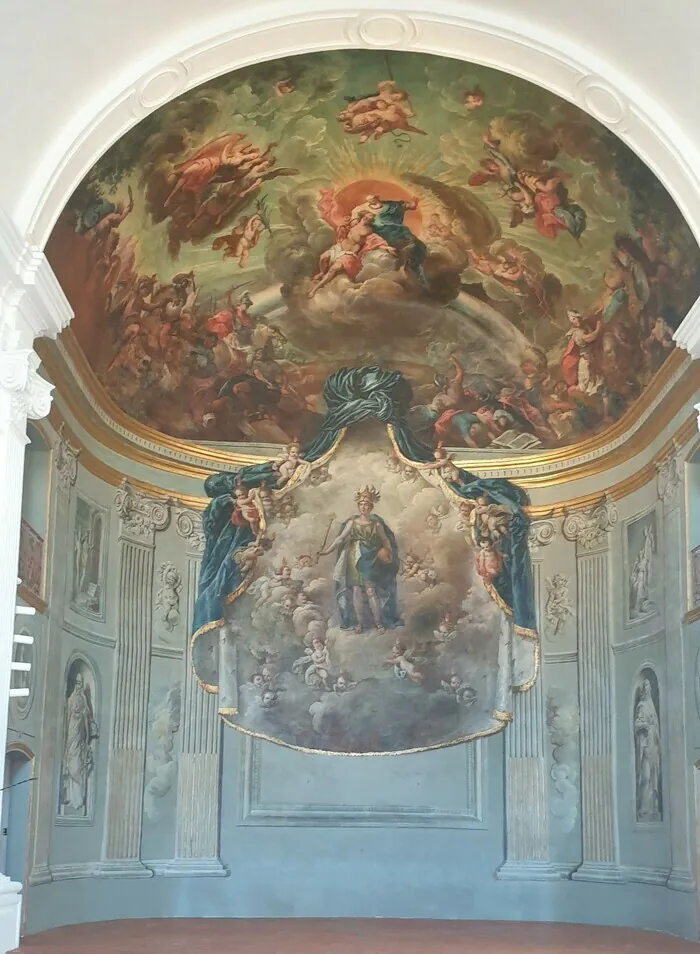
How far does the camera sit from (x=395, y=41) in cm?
1410

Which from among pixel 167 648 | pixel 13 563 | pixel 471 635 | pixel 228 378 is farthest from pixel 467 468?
pixel 13 563

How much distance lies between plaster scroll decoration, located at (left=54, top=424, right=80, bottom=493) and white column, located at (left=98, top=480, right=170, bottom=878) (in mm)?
1543

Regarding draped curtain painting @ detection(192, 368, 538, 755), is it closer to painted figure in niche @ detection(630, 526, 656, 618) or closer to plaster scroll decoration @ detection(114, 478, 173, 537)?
plaster scroll decoration @ detection(114, 478, 173, 537)

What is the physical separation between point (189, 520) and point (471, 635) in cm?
460

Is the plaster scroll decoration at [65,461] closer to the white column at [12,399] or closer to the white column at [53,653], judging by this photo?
the white column at [53,653]

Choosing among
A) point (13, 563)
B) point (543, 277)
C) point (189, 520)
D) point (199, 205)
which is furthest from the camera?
Result: point (189, 520)

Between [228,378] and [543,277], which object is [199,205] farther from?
[543,277]

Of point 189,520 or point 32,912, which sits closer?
point 32,912

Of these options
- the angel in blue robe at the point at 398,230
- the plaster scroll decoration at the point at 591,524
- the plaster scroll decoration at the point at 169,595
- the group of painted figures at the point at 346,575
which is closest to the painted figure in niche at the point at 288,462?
the group of painted figures at the point at 346,575

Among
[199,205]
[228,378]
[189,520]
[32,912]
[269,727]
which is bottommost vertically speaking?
[32,912]

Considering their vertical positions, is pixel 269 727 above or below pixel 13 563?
below

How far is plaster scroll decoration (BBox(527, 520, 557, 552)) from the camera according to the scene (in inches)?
760

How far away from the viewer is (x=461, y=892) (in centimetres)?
1814

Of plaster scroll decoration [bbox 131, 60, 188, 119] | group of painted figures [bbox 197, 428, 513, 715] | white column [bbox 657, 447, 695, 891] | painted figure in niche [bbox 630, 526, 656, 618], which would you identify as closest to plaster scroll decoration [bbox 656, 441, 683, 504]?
white column [bbox 657, 447, 695, 891]
